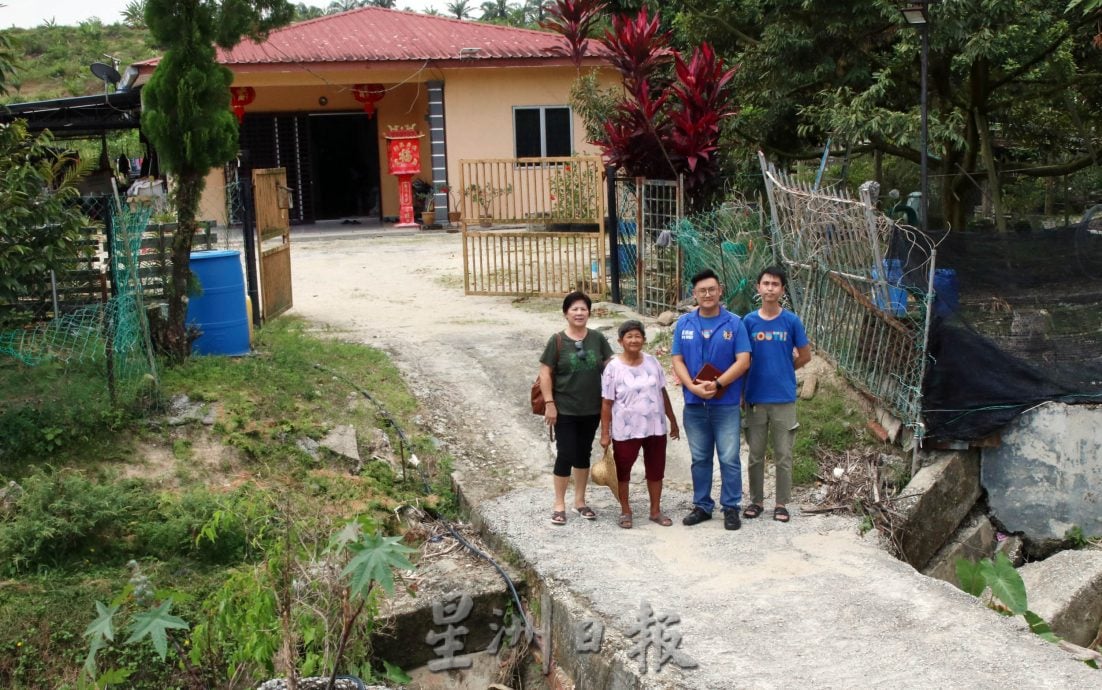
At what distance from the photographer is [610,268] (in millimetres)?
13047

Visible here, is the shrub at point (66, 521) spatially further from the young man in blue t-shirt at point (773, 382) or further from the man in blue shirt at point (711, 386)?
the young man in blue t-shirt at point (773, 382)

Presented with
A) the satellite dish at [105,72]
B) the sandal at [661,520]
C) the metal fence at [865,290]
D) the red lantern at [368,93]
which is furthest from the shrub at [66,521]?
the red lantern at [368,93]

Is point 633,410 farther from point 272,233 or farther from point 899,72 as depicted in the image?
point 899,72

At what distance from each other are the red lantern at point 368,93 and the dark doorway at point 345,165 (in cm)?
117

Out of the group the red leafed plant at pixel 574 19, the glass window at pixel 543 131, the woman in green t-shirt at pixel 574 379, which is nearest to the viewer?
the woman in green t-shirt at pixel 574 379

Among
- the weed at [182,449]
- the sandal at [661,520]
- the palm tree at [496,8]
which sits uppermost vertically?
the palm tree at [496,8]

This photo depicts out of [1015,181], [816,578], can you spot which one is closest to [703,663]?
[816,578]

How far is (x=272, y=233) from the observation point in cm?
1175

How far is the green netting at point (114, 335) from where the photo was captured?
8117mm

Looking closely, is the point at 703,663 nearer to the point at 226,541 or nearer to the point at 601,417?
the point at 601,417

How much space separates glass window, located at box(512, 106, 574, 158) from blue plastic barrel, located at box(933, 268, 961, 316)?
14.0 meters

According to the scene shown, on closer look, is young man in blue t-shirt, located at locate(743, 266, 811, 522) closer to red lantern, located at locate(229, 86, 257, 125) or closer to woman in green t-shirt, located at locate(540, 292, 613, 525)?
woman in green t-shirt, located at locate(540, 292, 613, 525)

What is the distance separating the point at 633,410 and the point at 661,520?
2.51 feet

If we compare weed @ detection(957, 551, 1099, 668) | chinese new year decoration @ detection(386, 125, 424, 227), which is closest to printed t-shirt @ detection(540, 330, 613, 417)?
weed @ detection(957, 551, 1099, 668)
